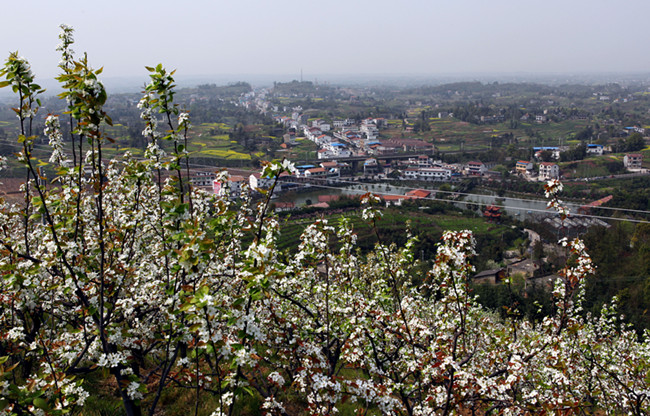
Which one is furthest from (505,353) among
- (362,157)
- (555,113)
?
(555,113)

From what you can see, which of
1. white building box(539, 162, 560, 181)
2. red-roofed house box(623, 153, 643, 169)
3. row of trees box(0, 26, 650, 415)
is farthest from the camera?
red-roofed house box(623, 153, 643, 169)

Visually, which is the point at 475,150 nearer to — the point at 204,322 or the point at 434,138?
the point at 434,138

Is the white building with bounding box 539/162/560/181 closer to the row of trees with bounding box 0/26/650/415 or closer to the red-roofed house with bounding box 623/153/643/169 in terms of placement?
the red-roofed house with bounding box 623/153/643/169

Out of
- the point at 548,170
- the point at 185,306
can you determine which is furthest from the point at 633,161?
the point at 185,306

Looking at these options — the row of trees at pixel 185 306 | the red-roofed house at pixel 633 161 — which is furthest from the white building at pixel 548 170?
the row of trees at pixel 185 306

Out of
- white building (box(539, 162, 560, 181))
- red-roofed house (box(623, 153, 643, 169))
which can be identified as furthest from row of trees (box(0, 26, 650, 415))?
red-roofed house (box(623, 153, 643, 169))

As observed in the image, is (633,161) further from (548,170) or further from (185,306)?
(185,306)

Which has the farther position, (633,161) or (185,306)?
(633,161)

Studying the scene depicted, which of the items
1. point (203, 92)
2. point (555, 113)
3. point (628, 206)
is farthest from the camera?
point (203, 92)
